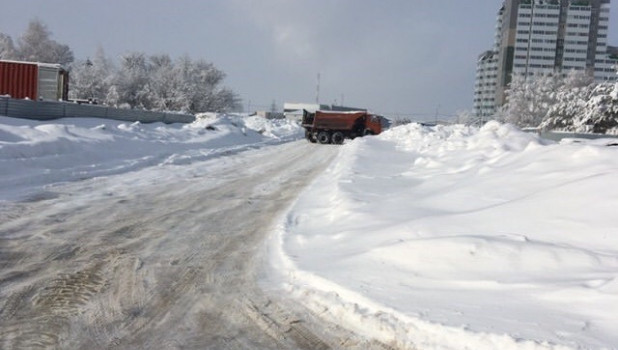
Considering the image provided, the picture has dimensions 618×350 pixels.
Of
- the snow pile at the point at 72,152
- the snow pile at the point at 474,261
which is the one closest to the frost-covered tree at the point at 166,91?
the snow pile at the point at 72,152

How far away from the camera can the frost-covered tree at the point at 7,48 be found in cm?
8125

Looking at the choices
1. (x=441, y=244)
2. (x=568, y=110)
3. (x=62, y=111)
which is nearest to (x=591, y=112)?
(x=568, y=110)

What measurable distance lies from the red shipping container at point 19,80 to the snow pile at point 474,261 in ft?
91.9

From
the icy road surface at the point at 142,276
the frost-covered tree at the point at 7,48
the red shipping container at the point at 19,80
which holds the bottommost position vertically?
the icy road surface at the point at 142,276

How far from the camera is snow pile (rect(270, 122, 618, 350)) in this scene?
461 cm

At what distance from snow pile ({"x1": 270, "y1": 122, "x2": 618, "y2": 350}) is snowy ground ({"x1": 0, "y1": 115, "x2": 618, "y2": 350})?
2 centimetres

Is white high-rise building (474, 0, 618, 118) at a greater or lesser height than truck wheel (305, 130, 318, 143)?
greater

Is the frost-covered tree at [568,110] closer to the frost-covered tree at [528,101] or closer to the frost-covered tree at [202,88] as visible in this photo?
the frost-covered tree at [528,101]

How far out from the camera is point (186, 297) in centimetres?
582

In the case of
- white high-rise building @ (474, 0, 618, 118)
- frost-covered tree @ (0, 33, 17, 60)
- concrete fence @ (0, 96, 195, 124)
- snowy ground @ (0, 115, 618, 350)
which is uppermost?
white high-rise building @ (474, 0, 618, 118)

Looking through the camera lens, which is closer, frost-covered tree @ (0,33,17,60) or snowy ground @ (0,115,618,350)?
snowy ground @ (0,115,618,350)

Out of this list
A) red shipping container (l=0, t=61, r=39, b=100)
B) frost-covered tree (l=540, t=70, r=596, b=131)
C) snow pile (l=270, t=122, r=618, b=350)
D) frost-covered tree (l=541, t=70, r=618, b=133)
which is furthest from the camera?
red shipping container (l=0, t=61, r=39, b=100)

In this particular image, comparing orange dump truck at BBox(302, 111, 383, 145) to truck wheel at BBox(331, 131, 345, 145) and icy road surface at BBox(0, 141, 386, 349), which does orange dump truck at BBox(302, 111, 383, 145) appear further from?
icy road surface at BBox(0, 141, 386, 349)

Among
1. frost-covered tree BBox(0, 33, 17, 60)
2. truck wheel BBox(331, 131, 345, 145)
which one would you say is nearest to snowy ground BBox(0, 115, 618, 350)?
truck wheel BBox(331, 131, 345, 145)
